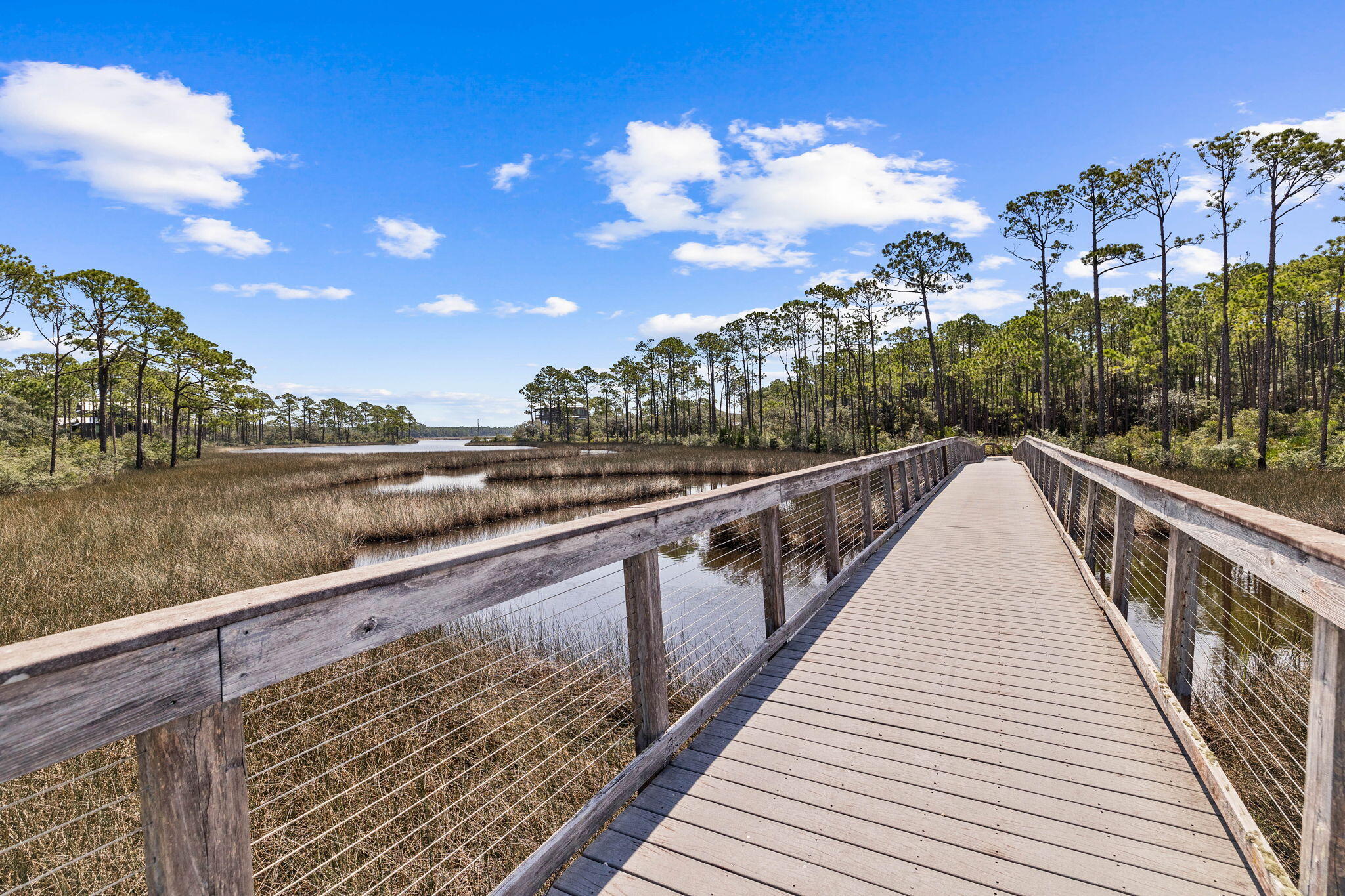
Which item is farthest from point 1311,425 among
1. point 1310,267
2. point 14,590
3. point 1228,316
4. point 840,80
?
point 14,590

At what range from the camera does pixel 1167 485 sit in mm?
3039

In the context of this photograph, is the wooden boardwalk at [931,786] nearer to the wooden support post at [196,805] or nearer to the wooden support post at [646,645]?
the wooden support post at [646,645]

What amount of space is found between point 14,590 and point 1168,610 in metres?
10.6

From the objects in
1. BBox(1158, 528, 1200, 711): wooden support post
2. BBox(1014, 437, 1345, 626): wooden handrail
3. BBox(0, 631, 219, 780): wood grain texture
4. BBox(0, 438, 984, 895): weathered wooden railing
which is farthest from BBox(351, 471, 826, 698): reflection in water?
BBox(1158, 528, 1200, 711): wooden support post

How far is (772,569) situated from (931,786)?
1614 mm

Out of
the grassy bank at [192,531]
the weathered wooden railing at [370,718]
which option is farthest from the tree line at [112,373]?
the weathered wooden railing at [370,718]

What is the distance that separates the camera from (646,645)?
2.57 meters

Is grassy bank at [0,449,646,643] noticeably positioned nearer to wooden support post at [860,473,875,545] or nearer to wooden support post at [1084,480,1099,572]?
wooden support post at [860,473,875,545]

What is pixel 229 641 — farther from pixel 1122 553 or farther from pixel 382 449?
pixel 382 449

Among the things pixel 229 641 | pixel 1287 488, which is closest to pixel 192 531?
pixel 229 641

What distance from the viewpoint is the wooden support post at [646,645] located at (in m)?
2.54

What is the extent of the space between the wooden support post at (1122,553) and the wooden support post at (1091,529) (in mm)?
1384

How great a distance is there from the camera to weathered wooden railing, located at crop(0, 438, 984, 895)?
3.67 ft

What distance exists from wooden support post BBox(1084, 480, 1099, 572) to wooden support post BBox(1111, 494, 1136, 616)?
1.38 metres
